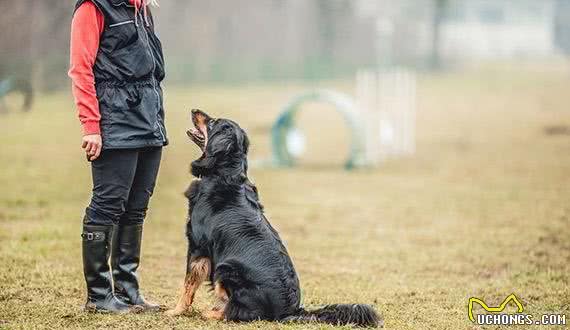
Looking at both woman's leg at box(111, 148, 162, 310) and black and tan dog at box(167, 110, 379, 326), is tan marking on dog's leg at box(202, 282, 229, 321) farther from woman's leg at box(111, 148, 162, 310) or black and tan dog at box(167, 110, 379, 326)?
woman's leg at box(111, 148, 162, 310)

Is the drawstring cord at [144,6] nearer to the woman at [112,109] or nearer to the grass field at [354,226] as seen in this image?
the woman at [112,109]

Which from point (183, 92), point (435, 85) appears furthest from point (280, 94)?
point (435, 85)

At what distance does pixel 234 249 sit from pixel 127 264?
2.17ft

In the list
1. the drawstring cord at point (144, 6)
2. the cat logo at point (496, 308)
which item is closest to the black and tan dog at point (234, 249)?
the drawstring cord at point (144, 6)

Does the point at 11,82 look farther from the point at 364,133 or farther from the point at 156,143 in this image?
the point at 156,143

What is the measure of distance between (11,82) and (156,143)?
399 inches

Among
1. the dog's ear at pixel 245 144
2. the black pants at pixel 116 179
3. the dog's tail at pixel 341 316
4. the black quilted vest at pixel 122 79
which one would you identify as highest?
the black quilted vest at pixel 122 79

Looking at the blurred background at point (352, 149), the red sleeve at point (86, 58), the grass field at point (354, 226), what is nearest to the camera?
the red sleeve at point (86, 58)

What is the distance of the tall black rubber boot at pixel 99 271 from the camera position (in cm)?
426

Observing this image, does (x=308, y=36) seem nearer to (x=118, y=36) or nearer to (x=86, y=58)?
(x=118, y=36)

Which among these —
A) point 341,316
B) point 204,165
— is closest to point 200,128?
point 204,165

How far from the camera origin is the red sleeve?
4027 millimetres

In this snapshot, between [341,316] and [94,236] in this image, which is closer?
[341,316]

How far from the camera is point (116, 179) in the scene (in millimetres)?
4195
